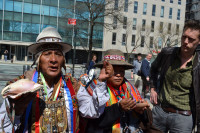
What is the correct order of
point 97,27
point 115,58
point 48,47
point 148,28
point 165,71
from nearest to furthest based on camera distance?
1. point 48,47
2. point 115,58
3. point 165,71
4. point 97,27
5. point 148,28

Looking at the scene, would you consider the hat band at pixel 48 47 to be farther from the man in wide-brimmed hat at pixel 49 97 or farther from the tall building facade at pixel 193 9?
the tall building facade at pixel 193 9

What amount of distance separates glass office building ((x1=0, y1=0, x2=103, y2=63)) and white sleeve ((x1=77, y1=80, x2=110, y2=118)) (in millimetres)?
28846

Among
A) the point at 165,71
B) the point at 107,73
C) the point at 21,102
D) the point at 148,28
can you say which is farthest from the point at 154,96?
the point at 148,28

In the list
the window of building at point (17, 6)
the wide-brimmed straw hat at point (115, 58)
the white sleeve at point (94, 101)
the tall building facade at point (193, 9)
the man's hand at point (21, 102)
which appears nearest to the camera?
the man's hand at point (21, 102)

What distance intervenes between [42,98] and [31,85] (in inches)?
14.3

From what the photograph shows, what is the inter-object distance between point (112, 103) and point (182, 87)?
102cm

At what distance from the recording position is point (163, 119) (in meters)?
2.67

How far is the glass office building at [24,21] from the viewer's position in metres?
30.7

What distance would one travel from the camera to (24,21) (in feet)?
103

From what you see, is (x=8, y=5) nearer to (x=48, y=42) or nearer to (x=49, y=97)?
(x=48, y=42)

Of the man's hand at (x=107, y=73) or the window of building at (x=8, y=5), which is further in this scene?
the window of building at (x=8, y=5)

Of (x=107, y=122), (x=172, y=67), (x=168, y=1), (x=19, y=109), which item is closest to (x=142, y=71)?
(x=172, y=67)

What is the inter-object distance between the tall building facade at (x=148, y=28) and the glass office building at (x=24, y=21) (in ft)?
27.7

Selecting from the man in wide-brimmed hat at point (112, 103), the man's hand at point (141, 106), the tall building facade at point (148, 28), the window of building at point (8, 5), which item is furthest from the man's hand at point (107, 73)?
the tall building facade at point (148, 28)
